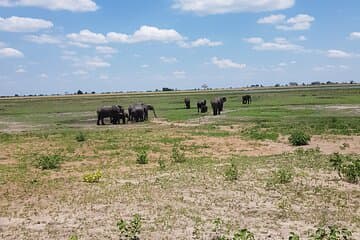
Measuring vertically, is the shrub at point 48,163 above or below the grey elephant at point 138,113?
below

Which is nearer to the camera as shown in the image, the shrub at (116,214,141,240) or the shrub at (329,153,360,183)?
the shrub at (116,214,141,240)

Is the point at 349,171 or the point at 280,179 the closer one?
the point at 280,179

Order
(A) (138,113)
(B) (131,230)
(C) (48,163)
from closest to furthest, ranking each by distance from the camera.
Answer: (B) (131,230)
(C) (48,163)
(A) (138,113)

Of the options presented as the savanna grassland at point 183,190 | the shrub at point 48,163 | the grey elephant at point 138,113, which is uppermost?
the grey elephant at point 138,113

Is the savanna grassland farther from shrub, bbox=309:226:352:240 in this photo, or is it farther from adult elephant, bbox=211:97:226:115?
adult elephant, bbox=211:97:226:115

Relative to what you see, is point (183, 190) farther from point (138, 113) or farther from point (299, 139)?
point (138, 113)

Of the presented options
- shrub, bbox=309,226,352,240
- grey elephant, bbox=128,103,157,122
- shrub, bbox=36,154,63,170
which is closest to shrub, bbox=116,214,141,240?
shrub, bbox=309,226,352,240

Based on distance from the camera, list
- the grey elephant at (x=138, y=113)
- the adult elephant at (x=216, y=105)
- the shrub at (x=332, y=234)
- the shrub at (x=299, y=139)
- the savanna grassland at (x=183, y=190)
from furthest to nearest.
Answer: the adult elephant at (x=216, y=105)
the grey elephant at (x=138, y=113)
the shrub at (x=299, y=139)
the savanna grassland at (x=183, y=190)
the shrub at (x=332, y=234)

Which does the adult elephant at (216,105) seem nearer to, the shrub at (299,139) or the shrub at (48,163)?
the shrub at (299,139)

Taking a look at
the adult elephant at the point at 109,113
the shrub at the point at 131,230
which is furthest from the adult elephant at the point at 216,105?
the shrub at the point at 131,230

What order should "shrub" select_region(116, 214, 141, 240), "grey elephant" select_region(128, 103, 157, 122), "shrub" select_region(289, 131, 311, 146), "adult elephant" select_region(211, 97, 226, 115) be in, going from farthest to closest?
1. "adult elephant" select_region(211, 97, 226, 115)
2. "grey elephant" select_region(128, 103, 157, 122)
3. "shrub" select_region(289, 131, 311, 146)
4. "shrub" select_region(116, 214, 141, 240)

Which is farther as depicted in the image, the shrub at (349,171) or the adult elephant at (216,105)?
the adult elephant at (216,105)

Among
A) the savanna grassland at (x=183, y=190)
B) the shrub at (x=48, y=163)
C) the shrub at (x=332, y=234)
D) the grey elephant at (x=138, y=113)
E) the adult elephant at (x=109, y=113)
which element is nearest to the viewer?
the shrub at (x=332, y=234)

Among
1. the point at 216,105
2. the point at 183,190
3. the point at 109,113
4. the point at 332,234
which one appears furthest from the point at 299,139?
the point at 216,105
